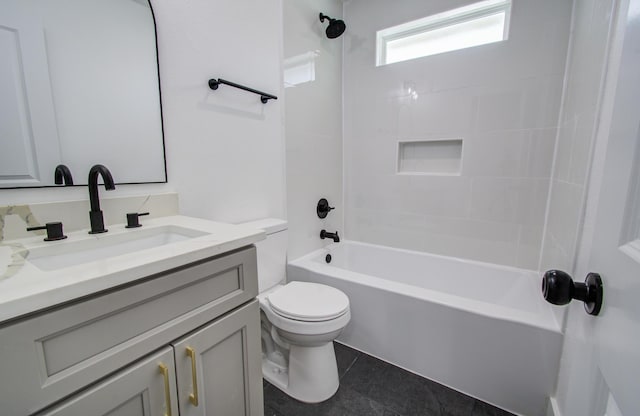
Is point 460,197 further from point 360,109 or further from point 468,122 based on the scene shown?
point 360,109

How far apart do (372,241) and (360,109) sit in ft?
3.86

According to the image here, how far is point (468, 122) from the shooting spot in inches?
76.7

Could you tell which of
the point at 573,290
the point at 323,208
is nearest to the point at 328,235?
the point at 323,208

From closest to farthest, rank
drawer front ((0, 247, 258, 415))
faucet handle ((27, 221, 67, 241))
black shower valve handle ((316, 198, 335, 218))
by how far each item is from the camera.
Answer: drawer front ((0, 247, 258, 415)) → faucet handle ((27, 221, 67, 241)) → black shower valve handle ((316, 198, 335, 218))

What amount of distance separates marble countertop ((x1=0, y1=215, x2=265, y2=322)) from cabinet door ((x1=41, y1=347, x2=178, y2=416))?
216mm

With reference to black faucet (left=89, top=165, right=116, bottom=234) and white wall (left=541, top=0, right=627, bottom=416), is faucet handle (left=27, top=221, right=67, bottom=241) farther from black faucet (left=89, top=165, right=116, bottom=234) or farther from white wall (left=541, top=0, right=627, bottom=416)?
white wall (left=541, top=0, right=627, bottom=416)

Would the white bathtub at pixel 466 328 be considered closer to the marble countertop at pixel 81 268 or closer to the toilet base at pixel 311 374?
the toilet base at pixel 311 374

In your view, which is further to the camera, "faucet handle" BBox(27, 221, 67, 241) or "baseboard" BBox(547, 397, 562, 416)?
"baseboard" BBox(547, 397, 562, 416)

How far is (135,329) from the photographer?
0.63 m

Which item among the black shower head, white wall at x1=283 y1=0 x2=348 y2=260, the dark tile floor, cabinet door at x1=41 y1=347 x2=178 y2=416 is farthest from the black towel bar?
the dark tile floor

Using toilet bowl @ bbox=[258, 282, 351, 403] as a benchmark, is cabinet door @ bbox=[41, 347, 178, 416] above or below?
above

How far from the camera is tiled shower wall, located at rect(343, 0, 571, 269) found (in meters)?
1.72

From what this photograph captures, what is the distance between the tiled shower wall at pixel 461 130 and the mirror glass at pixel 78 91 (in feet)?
5.48

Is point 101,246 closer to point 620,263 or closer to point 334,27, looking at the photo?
point 620,263
